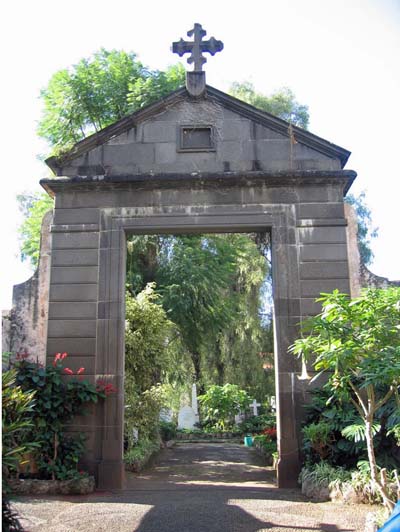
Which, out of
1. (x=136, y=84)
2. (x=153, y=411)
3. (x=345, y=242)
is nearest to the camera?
(x=345, y=242)

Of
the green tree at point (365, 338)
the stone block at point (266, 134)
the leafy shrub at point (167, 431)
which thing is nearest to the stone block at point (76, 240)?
the stone block at point (266, 134)

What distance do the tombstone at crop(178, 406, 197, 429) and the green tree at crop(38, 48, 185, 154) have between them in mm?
11940

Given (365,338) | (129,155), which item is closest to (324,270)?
(365,338)

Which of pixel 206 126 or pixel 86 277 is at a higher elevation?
pixel 206 126

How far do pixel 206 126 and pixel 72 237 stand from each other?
2.68 meters

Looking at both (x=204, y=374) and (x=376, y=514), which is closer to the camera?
(x=376, y=514)

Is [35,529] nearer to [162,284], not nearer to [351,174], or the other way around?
[351,174]

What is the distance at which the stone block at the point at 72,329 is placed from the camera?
8.41m

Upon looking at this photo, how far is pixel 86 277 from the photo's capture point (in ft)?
28.2

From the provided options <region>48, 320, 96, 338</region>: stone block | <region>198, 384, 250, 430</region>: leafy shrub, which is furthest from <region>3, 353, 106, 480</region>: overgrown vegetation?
<region>198, 384, 250, 430</region>: leafy shrub

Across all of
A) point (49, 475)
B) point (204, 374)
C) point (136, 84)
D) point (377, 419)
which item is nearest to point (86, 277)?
point (49, 475)

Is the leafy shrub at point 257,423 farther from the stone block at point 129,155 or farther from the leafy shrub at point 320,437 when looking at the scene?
the stone block at point 129,155

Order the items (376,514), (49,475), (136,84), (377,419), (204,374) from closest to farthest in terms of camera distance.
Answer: (376,514), (377,419), (49,475), (136,84), (204,374)

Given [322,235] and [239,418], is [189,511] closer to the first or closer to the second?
[322,235]
